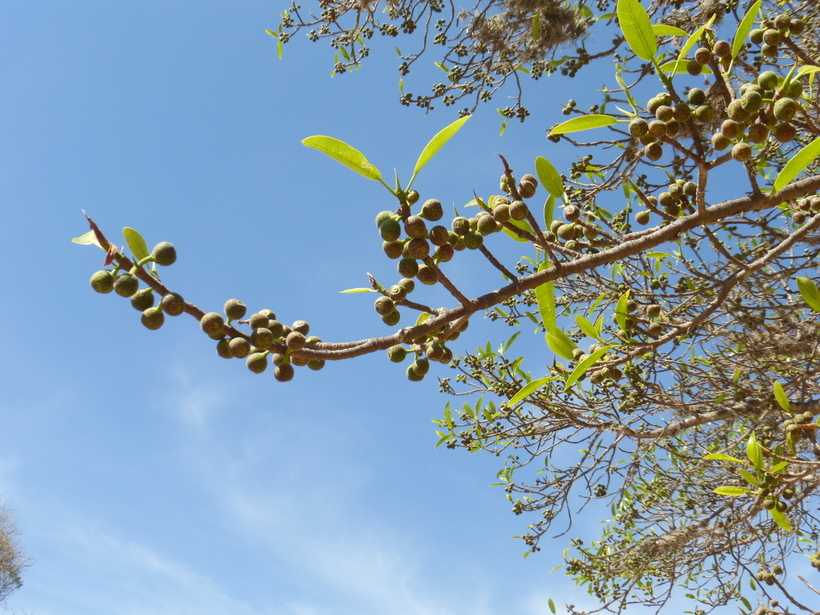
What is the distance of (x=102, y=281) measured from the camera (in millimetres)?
1495

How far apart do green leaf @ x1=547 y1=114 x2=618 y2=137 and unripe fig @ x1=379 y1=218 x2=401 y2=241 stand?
0.84 meters

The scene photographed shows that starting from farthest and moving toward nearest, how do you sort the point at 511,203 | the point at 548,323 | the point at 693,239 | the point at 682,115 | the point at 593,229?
the point at 693,239, the point at 593,229, the point at 548,323, the point at 682,115, the point at 511,203

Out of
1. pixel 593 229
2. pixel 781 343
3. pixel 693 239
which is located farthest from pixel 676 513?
pixel 593 229

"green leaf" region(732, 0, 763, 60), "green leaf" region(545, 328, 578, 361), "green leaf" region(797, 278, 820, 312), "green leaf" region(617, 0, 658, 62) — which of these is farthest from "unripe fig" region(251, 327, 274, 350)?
"green leaf" region(797, 278, 820, 312)

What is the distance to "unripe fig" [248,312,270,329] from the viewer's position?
1542mm

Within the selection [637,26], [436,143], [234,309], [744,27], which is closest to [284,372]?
[234,309]

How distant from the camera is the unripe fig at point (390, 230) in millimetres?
1541

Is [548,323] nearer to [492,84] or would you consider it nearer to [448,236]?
[448,236]

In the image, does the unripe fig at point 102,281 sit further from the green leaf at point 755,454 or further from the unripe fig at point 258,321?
the green leaf at point 755,454

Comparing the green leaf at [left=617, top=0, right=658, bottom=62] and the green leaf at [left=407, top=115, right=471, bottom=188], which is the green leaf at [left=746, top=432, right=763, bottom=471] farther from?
the green leaf at [left=407, top=115, right=471, bottom=188]

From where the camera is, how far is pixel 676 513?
5531 mm

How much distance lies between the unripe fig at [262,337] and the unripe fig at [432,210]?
1.68 ft

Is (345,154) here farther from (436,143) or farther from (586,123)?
(586,123)

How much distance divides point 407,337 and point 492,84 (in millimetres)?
4988
